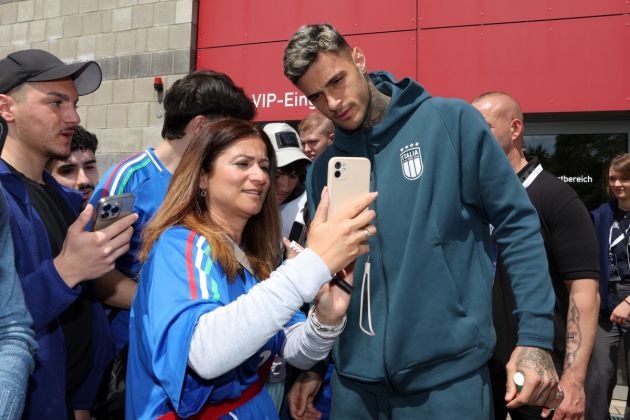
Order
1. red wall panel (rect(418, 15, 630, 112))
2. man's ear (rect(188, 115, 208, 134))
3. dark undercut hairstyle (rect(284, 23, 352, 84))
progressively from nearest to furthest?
dark undercut hairstyle (rect(284, 23, 352, 84)) < man's ear (rect(188, 115, 208, 134)) < red wall panel (rect(418, 15, 630, 112))

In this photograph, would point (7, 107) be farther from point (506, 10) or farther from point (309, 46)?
point (506, 10)

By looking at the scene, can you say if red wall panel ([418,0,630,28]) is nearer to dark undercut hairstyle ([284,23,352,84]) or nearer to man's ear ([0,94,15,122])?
dark undercut hairstyle ([284,23,352,84])

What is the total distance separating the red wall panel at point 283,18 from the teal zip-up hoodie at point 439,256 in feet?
14.3

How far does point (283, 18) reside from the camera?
6184 mm

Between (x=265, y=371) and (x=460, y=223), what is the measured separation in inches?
32.4

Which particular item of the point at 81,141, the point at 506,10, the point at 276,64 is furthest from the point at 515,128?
the point at 276,64

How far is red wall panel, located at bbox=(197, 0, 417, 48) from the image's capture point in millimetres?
5793

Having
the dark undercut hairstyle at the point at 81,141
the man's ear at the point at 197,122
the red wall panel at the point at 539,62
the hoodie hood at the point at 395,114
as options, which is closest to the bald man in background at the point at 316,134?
the man's ear at the point at 197,122

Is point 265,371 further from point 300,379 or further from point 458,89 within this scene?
point 458,89

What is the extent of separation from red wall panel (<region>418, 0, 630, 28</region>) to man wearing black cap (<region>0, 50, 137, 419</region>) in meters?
4.23

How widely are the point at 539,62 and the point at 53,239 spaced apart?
4982mm

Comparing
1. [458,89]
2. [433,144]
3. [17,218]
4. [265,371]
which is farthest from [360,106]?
[458,89]

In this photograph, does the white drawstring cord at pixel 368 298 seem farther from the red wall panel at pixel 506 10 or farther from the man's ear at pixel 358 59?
the red wall panel at pixel 506 10

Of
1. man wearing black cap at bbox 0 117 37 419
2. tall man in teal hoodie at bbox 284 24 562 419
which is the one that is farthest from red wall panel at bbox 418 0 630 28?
man wearing black cap at bbox 0 117 37 419
